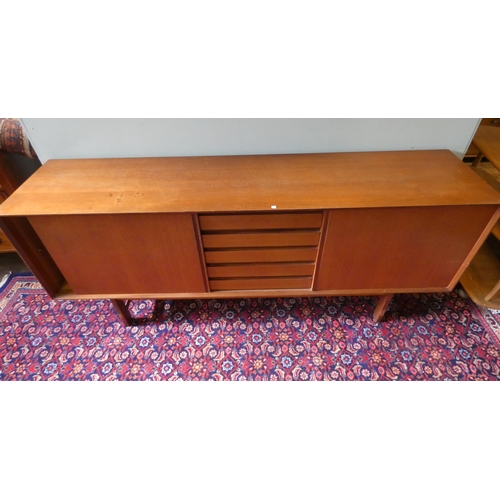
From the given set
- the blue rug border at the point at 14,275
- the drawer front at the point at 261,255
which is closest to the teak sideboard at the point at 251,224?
the drawer front at the point at 261,255

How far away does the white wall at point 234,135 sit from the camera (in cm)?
110

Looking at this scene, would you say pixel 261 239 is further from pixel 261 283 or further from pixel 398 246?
pixel 398 246

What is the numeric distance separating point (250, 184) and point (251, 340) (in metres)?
0.73

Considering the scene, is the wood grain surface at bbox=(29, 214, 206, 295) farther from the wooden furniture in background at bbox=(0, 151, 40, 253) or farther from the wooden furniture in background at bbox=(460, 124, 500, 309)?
the wooden furniture in background at bbox=(460, 124, 500, 309)

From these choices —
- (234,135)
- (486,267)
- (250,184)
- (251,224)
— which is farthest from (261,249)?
(486,267)

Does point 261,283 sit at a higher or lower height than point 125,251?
lower

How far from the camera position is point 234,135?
1.13m

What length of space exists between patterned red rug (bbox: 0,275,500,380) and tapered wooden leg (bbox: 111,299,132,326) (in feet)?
0.14

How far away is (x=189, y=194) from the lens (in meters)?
0.98

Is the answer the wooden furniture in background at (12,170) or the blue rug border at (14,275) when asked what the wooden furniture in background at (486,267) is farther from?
the blue rug border at (14,275)

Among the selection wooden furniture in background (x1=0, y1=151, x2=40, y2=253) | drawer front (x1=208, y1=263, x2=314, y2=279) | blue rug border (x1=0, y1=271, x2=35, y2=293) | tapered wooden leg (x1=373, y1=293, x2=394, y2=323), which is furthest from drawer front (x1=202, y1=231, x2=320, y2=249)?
blue rug border (x1=0, y1=271, x2=35, y2=293)
